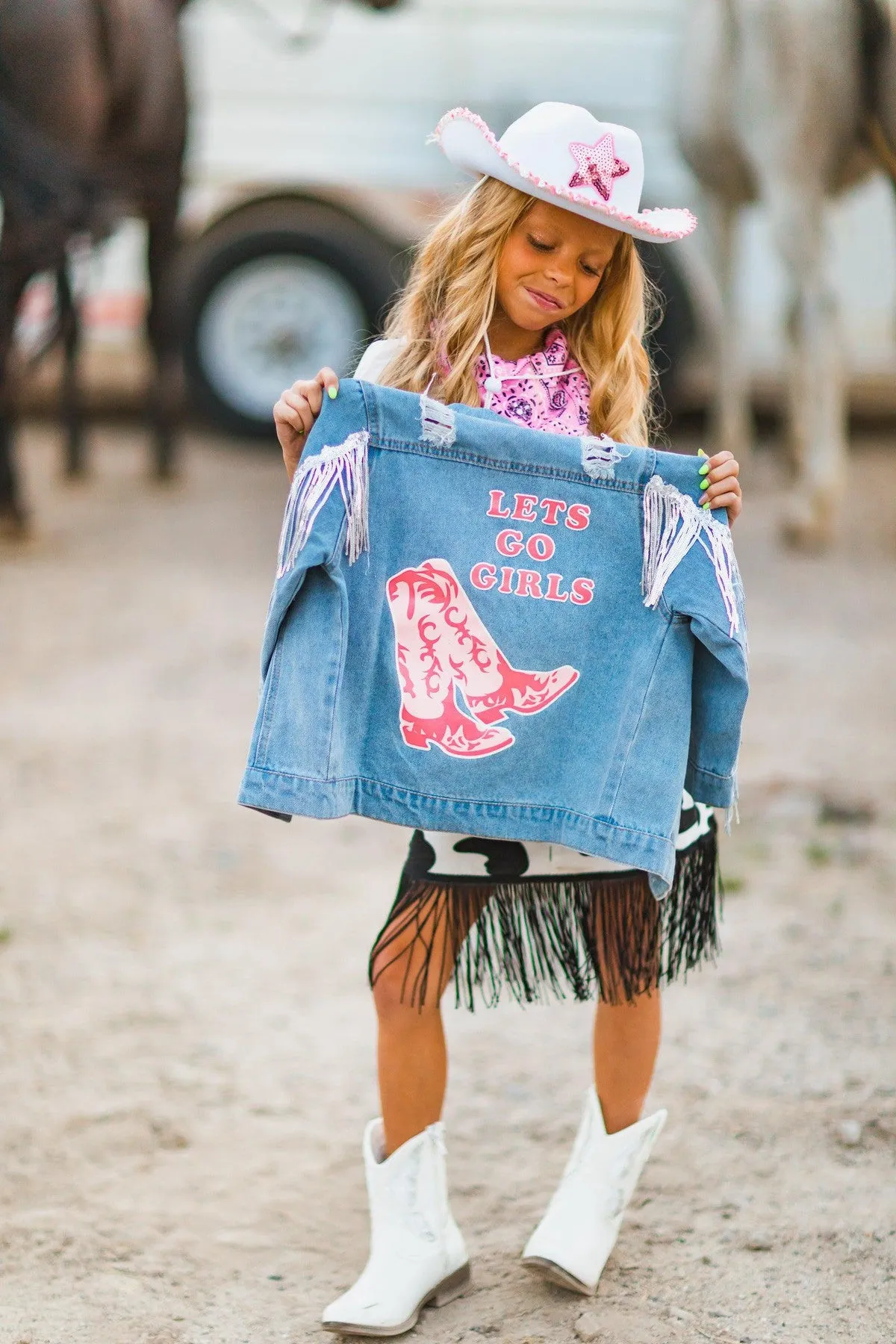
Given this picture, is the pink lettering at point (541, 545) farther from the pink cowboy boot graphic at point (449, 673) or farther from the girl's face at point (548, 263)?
the girl's face at point (548, 263)

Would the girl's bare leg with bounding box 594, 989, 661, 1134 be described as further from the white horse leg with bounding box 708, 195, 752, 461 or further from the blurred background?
the white horse leg with bounding box 708, 195, 752, 461

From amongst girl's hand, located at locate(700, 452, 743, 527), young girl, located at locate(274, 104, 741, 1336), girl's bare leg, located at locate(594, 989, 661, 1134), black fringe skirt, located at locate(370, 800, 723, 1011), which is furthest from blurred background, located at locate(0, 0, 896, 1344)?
girl's hand, located at locate(700, 452, 743, 527)

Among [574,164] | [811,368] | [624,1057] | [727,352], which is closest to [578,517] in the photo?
[574,164]

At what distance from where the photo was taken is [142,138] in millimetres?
5164

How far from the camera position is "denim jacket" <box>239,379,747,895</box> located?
1.64 meters

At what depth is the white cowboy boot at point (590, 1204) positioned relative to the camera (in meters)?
1.83

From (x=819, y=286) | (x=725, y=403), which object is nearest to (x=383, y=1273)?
(x=819, y=286)

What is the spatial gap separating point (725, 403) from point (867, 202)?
3.29 ft

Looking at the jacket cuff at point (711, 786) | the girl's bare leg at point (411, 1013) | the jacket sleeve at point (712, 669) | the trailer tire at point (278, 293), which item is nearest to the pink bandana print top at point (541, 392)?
the jacket sleeve at point (712, 669)

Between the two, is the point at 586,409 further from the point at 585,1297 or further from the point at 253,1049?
the point at 253,1049

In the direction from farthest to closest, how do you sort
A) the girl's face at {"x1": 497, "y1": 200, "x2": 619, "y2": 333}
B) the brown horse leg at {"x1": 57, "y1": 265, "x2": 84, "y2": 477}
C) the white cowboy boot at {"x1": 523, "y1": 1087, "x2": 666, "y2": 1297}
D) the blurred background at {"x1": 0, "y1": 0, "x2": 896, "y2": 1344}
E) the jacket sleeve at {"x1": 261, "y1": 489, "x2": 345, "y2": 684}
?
the brown horse leg at {"x1": 57, "y1": 265, "x2": 84, "y2": 477}, the blurred background at {"x1": 0, "y1": 0, "x2": 896, "y2": 1344}, the white cowboy boot at {"x1": 523, "y1": 1087, "x2": 666, "y2": 1297}, the girl's face at {"x1": 497, "y1": 200, "x2": 619, "y2": 333}, the jacket sleeve at {"x1": 261, "y1": 489, "x2": 345, "y2": 684}

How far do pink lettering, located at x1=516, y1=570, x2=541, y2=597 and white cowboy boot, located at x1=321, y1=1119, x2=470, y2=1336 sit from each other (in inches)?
26.6

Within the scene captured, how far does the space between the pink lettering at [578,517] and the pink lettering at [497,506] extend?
12 mm

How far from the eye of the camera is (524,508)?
1674 mm
